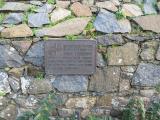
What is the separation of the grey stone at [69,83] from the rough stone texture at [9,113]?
523 mm

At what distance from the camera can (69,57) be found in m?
4.96

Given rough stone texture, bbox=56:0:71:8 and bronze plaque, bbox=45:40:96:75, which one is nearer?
bronze plaque, bbox=45:40:96:75

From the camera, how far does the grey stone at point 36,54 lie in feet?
16.3

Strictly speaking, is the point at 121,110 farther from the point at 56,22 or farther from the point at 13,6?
the point at 13,6

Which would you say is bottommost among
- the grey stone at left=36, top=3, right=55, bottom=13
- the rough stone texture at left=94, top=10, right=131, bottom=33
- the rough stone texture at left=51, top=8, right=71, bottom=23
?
the rough stone texture at left=94, top=10, right=131, bottom=33

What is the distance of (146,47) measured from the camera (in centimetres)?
509

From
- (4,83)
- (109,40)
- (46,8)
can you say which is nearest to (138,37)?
(109,40)

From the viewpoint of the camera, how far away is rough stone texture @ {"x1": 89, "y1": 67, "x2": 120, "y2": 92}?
199 inches

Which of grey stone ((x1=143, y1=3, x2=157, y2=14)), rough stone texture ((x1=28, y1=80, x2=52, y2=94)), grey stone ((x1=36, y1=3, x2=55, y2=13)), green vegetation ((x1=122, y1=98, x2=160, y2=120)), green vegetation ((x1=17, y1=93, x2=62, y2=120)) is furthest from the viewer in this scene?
grey stone ((x1=143, y1=3, x2=157, y2=14))

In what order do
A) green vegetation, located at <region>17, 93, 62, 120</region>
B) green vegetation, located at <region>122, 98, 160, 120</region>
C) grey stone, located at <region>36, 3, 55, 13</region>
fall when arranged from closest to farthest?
green vegetation, located at <region>17, 93, 62, 120</region> → green vegetation, located at <region>122, 98, 160, 120</region> → grey stone, located at <region>36, 3, 55, 13</region>

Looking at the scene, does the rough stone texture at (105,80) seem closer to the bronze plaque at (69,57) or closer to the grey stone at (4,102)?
the bronze plaque at (69,57)

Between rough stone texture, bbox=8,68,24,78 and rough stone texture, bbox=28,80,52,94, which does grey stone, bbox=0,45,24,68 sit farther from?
rough stone texture, bbox=28,80,52,94

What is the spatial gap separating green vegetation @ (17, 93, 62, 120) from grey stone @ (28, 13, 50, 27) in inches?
32.3

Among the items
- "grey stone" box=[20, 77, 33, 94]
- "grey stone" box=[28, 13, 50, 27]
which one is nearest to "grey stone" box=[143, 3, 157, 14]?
"grey stone" box=[28, 13, 50, 27]
